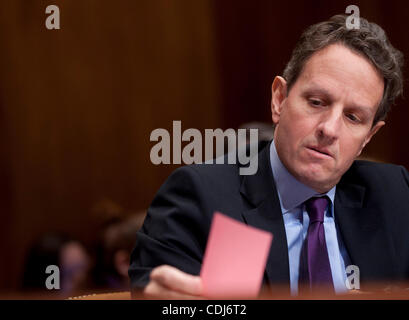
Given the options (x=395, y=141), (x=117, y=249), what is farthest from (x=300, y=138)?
(x=395, y=141)

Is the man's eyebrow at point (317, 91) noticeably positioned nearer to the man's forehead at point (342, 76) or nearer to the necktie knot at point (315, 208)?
the man's forehead at point (342, 76)

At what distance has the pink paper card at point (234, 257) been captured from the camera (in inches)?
37.9

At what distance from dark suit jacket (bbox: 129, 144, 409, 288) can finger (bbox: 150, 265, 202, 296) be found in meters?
0.28

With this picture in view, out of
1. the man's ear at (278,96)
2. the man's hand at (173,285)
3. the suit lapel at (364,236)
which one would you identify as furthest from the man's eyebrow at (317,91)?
the man's hand at (173,285)

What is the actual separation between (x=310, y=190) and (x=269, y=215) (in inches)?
5.3

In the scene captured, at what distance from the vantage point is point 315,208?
1.66m

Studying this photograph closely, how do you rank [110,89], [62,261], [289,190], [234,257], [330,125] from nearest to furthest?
[234,257] → [330,125] → [289,190] → [62,261] → [110,89]

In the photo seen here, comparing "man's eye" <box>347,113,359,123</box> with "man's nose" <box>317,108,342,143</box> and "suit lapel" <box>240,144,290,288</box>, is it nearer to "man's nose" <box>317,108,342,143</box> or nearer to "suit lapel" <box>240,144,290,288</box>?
"man's nose" <box>317,108,342,143</box>

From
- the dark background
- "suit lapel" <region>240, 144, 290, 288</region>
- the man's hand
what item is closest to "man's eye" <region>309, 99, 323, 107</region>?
"suit lapel" <region>240, 144, 290, 288</region>

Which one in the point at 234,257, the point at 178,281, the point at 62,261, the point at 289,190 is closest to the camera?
the point at 234,257

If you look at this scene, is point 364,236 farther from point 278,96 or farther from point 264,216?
point 278,96

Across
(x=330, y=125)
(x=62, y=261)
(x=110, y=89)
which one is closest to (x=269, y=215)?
(x=330, y=125)

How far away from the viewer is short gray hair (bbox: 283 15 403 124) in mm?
1635

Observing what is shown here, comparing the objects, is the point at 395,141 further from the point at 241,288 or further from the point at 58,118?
the point at 241,288
